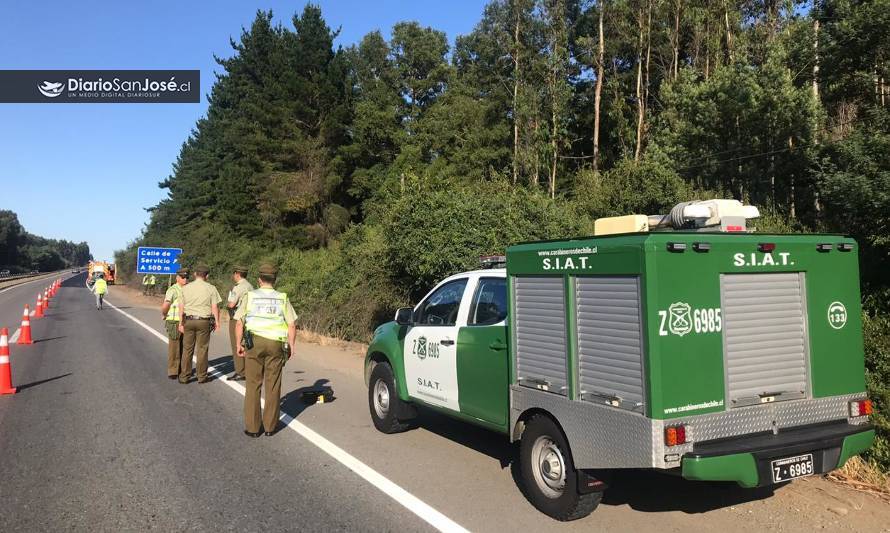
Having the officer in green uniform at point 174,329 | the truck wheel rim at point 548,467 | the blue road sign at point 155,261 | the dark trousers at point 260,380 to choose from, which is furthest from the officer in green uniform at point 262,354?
the blue road sign at point 155,261

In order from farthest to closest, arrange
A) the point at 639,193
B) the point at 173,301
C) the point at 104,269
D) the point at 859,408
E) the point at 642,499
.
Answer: the point at 104,269, the point at 639,193, the point at 173,301, the point at 642,499, the point at 859,408

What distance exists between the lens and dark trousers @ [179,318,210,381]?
10312 mm

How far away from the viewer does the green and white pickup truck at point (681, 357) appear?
3982 mm

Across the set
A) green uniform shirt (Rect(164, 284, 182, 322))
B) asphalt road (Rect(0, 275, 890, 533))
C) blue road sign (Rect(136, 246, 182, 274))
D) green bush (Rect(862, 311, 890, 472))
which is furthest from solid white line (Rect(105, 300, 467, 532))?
blue road sign (Rect(136, 246, 182, 274))

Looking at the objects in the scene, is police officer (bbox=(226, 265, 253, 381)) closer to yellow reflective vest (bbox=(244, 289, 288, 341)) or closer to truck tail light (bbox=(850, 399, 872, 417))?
yellow reflective vest (bbox=(244, 289, 288, 341))

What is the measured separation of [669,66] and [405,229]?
29.0 m

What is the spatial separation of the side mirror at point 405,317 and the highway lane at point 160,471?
1598 millimetres

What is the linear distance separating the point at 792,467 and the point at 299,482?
390 cm

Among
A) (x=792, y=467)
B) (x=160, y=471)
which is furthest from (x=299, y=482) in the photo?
(x=792, y=467)

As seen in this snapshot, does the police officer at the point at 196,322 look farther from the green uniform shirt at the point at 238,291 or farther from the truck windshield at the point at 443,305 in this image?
the truck windshield at the point at 443,305

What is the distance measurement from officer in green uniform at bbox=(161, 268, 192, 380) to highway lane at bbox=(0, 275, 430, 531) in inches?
26.4

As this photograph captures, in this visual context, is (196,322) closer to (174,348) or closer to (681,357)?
(174,348)

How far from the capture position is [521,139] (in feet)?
124

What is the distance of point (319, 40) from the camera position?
3959 centimetres
